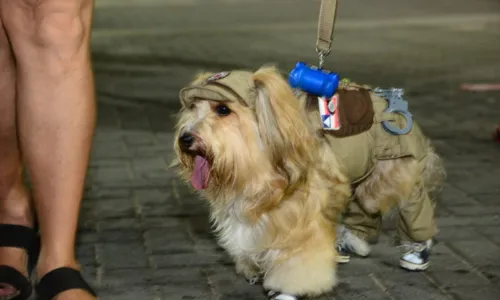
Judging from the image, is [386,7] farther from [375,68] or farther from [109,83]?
[109,83]

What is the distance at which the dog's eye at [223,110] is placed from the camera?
326 cm

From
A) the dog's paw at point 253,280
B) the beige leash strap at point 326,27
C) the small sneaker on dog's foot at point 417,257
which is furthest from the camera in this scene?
the small sneaker on dog's foot at point 417,257

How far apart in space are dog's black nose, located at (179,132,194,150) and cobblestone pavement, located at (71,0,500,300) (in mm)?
902

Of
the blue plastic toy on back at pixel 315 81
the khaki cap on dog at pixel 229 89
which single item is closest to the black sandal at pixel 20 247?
the khaki cap on dog at pixel 229 89

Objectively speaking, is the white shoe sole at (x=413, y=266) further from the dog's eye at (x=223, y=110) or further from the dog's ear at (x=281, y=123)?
the dog's eye at (x=223, y=110)

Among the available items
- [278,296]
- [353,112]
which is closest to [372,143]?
[353,112]

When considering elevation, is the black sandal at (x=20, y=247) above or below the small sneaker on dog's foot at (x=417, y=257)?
below

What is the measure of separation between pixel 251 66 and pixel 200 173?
263 inches

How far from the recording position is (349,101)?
3701 mm

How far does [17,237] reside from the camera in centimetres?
388

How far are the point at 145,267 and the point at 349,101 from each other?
134 cm

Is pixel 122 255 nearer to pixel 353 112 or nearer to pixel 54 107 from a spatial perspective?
pixel 54 107

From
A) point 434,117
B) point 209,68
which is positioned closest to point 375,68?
point 209,68

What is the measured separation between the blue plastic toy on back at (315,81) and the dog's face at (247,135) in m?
0.19
